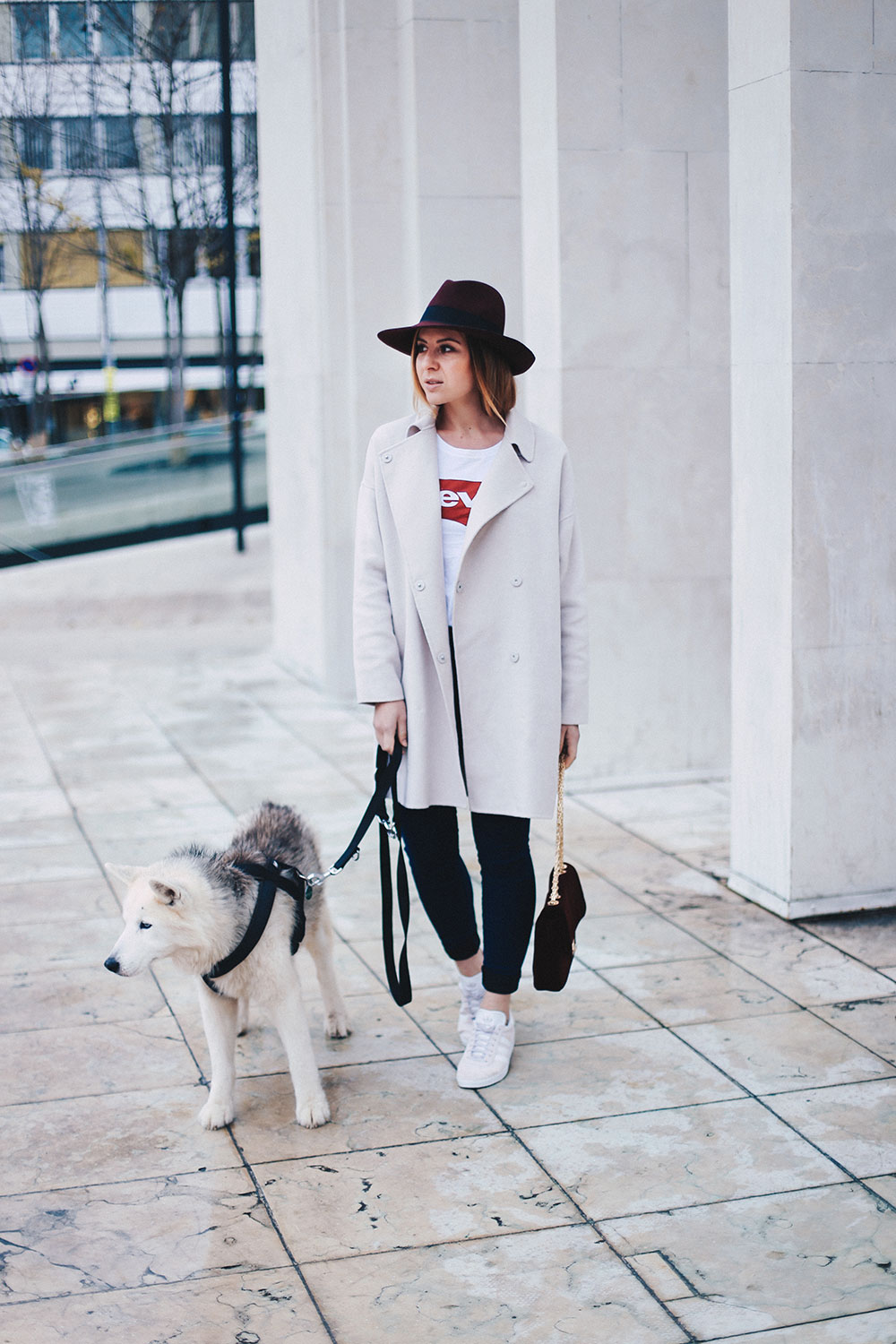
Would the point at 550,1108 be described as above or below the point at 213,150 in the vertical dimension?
below

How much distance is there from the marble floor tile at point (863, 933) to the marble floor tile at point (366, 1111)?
1600 millimetres

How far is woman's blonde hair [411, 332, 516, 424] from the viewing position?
3906mm

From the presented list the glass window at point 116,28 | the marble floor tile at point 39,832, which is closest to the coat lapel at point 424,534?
the marble floor tile at point 39,832

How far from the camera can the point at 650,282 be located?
23.4 ft

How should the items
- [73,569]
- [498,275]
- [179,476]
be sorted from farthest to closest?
1. [179,476]
2. [73,569]
3. [498,275]

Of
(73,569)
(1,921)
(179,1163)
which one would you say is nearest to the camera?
(179,1163)

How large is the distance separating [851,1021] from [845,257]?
253cm

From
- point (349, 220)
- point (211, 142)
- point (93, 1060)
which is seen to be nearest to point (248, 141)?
point (211, 142)

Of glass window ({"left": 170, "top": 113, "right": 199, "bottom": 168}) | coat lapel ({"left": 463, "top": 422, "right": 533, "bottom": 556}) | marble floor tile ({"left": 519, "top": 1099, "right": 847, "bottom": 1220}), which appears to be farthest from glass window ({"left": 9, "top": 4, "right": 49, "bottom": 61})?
marble floor tile ({"left": 519, "top": 1099, "right": 847, "bottom": 1220})

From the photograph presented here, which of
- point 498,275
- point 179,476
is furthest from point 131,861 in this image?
point 179,476

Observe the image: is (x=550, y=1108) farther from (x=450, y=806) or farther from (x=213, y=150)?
(x=213, y=150)

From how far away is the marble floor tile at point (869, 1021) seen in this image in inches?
167

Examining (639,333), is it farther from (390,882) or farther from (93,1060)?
(93,1060)

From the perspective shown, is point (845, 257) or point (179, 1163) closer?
point (179, 1163)
